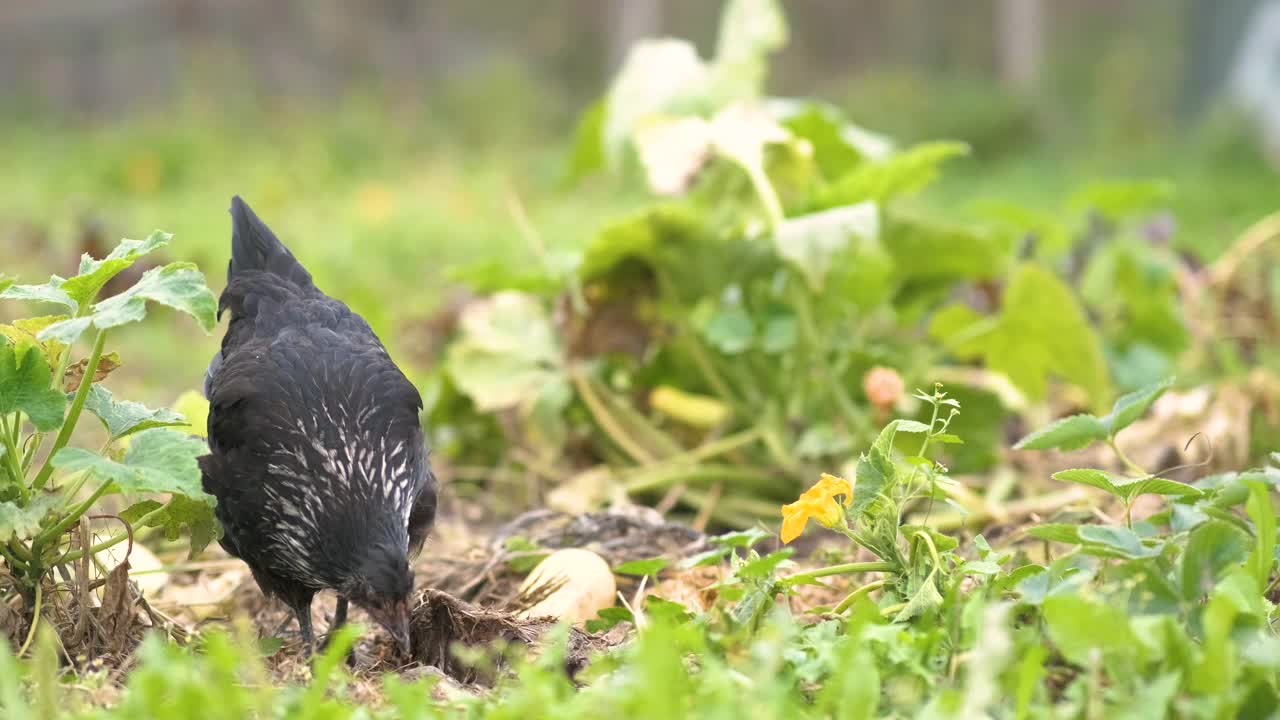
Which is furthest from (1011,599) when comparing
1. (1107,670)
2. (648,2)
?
(648,2)

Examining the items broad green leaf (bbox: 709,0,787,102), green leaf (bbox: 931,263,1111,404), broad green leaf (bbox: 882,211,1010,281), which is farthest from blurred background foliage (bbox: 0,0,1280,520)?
green leaf (bbox: 931,263,1111,404)

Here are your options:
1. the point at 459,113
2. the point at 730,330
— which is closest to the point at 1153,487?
the point at 730,330

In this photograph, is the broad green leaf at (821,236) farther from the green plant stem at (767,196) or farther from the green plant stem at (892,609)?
the green plant stem at (892,609)

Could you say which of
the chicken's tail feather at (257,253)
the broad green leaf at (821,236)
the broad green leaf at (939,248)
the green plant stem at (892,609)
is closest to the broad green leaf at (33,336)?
the chicken's tail feather at (257,253)

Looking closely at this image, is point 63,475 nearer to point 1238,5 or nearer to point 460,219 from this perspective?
point 460,219

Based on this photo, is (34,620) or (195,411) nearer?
(34,620)

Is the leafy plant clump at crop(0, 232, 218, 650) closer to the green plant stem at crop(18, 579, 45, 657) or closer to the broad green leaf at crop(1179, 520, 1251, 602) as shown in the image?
the green plant stem at crop(18, 579, 45, 657)

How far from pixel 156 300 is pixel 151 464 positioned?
10.9 inches

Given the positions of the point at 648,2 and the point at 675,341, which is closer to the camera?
the point at 675,341

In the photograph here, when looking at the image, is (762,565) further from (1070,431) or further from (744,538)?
(1070,431)

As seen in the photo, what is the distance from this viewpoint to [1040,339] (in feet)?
12.3

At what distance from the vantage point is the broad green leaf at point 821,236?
323 cm

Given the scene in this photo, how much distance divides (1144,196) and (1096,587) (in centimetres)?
253

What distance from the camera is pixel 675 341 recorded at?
3943 mm
